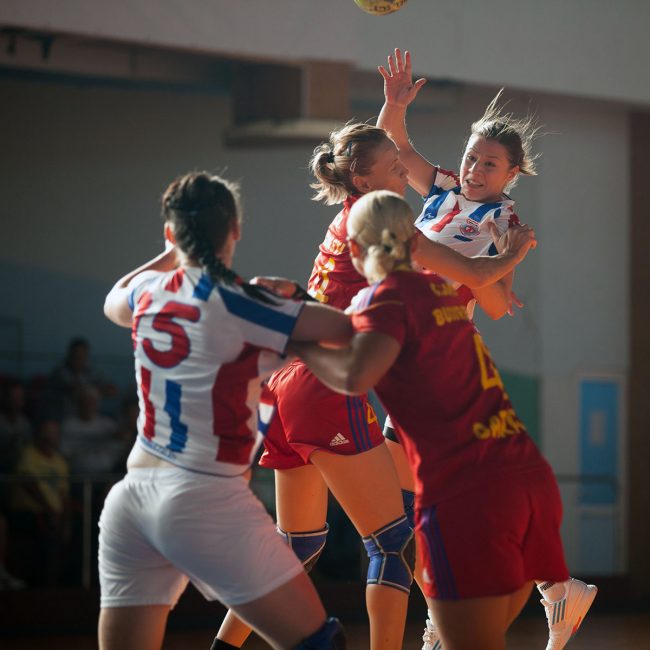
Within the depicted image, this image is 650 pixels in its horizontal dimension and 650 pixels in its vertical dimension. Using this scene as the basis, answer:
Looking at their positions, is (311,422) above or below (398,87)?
below

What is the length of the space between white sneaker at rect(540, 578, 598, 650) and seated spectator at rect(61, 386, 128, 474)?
3655mm

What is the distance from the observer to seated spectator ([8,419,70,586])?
6.10 metres

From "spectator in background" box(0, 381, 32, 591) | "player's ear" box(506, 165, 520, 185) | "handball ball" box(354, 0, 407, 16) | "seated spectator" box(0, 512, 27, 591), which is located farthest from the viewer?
"spectator in background" box(0, 381, 32, 591)

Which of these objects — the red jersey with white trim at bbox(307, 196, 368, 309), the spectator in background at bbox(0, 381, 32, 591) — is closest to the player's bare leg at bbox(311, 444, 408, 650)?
the red jersey with white trim at bbox(307, 196, 368, 309)

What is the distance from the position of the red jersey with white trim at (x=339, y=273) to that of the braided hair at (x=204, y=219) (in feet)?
2.45

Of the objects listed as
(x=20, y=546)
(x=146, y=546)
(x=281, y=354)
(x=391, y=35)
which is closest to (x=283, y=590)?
(x=146, y=546)

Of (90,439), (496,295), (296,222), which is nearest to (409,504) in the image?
(496,295)

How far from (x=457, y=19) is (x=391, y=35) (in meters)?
0.53

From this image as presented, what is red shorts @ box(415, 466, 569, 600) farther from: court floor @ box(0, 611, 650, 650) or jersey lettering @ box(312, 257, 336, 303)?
court floor @ box(0, 611, 650, 650)

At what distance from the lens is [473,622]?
2.36 metres

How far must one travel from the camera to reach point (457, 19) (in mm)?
7441

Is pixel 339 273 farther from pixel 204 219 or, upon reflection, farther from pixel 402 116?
pixel 204 219

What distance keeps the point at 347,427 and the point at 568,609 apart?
0.98 metres

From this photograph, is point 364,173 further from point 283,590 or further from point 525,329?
point 525,329
